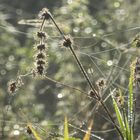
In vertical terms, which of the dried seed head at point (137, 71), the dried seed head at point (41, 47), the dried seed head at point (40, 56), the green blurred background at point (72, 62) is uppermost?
the green blurred background at point (72, 62)

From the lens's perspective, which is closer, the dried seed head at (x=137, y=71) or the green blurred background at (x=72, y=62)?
the dried seed head at (x=137, y=71)

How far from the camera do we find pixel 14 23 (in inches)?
347

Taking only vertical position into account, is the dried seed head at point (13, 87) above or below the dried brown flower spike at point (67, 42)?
below

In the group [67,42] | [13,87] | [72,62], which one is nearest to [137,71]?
[67,42]

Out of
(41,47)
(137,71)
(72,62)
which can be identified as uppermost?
(72,62)

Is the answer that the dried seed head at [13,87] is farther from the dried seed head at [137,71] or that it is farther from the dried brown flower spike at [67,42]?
the dried seed head at [137,71]

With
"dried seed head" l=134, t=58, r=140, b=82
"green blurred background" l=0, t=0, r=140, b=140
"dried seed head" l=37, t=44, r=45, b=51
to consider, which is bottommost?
"dried seed head" l=134, t=58, r=140, b=82

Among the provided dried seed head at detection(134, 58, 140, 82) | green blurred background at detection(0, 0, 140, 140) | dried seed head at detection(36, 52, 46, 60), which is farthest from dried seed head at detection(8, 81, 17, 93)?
green blurred background at detection(0, 0, 140, 140)

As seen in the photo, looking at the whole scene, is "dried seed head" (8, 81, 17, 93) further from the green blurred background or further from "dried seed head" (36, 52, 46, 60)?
the green blurred background

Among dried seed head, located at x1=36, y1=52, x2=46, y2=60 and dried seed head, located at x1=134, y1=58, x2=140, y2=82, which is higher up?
dried seed head, located at x1=36, y1=52, x2=46, y2=60

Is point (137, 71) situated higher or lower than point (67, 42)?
lower

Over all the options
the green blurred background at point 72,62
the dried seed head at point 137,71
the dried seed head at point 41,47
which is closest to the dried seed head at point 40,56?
the dried seed head at point 41,47

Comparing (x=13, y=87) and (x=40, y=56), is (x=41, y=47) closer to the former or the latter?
(x=40, y=56)

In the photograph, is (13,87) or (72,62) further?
(72,62)
